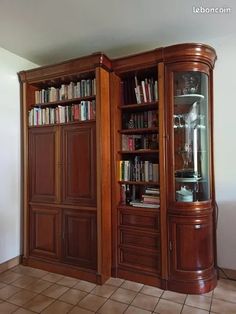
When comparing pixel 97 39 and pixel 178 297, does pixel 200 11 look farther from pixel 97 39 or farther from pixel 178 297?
pixel 178 297

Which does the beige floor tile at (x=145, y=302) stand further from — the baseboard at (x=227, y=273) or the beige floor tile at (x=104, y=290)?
the baseboard at (x=227, y=273)

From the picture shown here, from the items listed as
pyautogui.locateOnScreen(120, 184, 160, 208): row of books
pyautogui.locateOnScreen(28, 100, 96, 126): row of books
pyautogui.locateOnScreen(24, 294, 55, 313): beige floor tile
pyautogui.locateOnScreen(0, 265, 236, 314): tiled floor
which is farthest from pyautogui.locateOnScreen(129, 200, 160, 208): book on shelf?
pyautogui.locateOnScreen(24, 294, 55, 313): beige floor tile

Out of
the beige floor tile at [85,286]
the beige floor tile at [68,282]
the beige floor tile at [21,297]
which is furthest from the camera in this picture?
the beige floor tile at [68,282]

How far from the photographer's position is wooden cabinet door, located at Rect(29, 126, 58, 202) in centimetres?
282

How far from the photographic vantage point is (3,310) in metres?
2.06

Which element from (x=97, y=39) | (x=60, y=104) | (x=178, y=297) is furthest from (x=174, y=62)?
(x=178, y=297)

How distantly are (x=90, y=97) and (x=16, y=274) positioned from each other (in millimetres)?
2072

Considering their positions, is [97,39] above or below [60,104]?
above

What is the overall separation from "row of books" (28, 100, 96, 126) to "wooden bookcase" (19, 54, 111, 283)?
1 centimetres

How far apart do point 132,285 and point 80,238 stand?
0.70 metres

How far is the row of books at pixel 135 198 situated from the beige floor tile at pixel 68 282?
929 mm

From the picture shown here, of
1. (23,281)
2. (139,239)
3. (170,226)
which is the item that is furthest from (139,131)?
(23,281)

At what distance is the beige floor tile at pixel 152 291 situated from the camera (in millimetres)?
2279

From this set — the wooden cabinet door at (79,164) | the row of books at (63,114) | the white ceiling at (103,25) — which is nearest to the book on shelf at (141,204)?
the wooden cabinet door at (79,164)
